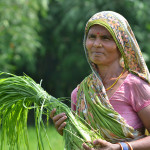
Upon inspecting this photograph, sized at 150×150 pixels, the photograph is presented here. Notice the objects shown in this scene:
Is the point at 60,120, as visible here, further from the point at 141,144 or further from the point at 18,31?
the point at 18,31

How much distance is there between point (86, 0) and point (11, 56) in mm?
2406

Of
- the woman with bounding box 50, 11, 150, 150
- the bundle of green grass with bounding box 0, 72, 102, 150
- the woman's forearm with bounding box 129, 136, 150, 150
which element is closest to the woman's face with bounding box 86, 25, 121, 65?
the woman with bounding box 50, 11, 150, 150

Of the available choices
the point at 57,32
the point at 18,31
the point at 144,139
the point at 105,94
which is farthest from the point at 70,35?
the point at 144,139

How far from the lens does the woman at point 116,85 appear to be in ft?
8.33

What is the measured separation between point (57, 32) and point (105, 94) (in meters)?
9.13

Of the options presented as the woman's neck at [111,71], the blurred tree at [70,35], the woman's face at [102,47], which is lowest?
the woman's neck at [111,71]

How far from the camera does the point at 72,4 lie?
1083 centimetres

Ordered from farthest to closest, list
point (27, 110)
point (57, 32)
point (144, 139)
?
1. point (57, 32)
2. point (27, 110)
3. point (144, 139)

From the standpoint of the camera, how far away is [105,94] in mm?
2625

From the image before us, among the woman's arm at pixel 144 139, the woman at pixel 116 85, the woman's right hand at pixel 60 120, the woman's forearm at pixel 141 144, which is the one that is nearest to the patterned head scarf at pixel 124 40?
the woman at pixel 116 85

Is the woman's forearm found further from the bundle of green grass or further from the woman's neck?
the woman's neck

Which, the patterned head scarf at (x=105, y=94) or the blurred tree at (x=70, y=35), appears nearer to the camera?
the patterned head scarf at (x=105, y=94)

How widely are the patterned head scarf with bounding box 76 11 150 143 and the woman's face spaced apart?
3 cm

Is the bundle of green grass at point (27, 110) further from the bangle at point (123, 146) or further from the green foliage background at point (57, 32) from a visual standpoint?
the green foliage background at point (57, 32)
